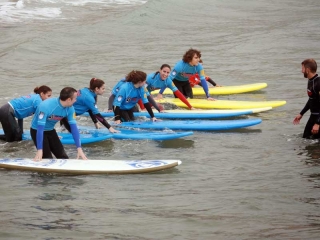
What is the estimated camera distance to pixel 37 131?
9.92m

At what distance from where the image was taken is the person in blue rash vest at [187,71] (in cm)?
1490

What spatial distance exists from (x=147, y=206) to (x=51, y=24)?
→ 811 inches

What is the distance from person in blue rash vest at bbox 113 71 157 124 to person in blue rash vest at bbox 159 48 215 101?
1.80m

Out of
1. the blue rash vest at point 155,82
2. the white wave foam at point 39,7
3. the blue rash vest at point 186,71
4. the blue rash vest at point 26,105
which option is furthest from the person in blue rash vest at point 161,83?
the white wave foam at point 39,7

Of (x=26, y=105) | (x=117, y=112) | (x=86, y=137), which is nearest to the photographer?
(x=26, y=105)

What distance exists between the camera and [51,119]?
10.1 metres

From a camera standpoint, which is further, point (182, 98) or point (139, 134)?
point (182, 98)

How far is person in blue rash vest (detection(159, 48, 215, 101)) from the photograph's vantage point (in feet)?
48.9

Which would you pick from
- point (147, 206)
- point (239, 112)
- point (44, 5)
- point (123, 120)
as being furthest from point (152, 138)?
point (44, 5)

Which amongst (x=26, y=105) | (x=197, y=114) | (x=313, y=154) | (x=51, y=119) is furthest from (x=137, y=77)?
(x=313, y=154)

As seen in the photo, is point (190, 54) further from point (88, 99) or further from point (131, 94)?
point (88, 99)

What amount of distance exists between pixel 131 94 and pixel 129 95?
0.14ft

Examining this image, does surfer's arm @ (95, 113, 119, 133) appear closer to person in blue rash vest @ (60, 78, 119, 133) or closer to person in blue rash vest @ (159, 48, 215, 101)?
person in blue rash vest @ (60, 78, 119, 133)

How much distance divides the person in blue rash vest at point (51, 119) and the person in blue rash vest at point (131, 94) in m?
2.57
